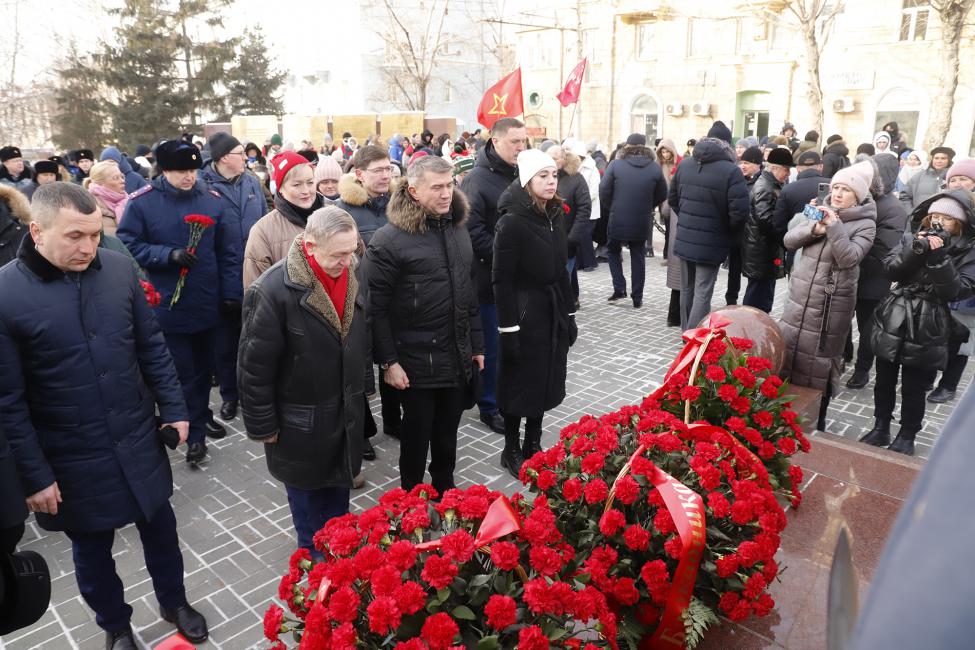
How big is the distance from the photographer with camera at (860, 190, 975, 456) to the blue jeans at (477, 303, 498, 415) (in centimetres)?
295

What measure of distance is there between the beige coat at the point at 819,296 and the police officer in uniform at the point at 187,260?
173 inches

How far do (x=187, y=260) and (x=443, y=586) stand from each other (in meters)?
3.99

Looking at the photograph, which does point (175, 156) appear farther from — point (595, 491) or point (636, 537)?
point (636, 537)

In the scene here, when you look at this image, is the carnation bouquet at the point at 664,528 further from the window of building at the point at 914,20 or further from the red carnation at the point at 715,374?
the window of building at the point at 914,20

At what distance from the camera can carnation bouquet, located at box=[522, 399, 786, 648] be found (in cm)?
243

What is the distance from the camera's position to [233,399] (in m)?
6.32

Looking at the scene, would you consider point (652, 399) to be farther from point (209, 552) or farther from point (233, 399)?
point (233, 399)

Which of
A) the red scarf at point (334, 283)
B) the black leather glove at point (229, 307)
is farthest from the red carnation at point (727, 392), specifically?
the black leather glove at point (229, 307)

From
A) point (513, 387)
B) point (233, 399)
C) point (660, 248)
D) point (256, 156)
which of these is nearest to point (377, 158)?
point (513, 387)

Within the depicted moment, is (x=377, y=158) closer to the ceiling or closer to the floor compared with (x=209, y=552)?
closer to the ceiling

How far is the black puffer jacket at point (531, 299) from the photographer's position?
4582 mm

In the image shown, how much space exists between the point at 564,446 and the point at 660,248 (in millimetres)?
11713

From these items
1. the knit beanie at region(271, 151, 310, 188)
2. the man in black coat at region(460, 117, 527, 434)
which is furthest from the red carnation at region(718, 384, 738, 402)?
the knit beanie at region(271, 151, 310, 188)

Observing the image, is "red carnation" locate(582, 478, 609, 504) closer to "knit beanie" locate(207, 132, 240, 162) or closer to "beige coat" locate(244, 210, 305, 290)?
"beige coat" locate(244, 210, 305, 290)
